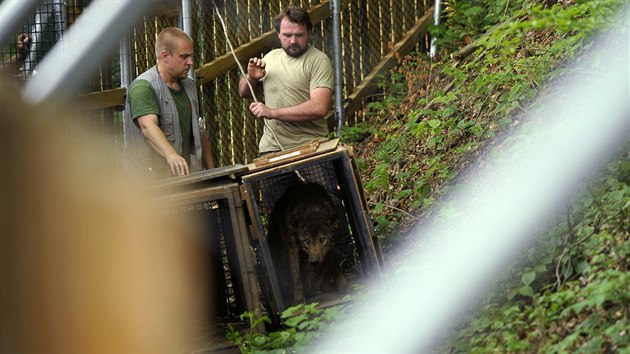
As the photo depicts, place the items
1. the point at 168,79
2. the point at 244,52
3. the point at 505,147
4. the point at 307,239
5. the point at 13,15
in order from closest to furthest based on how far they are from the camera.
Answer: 1. the point at 13,15
2. the point at 307,239
3. the point at 168,79
4. the point at 505,147
5. the point at 244,52

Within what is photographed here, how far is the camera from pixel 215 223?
25.5 feet

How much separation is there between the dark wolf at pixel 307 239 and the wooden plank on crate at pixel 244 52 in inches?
137

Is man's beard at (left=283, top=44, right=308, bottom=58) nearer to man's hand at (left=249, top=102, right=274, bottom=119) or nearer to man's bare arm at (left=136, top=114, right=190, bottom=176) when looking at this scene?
man's hand at (left=249, top=102, right=274, bottom=119)

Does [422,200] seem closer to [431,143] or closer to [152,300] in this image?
[431,143]

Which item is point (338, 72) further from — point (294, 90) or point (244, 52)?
point (294, 90)

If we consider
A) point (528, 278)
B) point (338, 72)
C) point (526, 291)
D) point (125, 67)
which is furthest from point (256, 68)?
point (526, 291)

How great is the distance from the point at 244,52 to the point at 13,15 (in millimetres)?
9892

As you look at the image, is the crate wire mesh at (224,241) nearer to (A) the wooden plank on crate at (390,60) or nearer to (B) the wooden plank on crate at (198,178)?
(B) the wooden plank on crate at (198,178)

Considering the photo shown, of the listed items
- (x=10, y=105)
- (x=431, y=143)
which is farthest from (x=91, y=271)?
(x=431, y=143)

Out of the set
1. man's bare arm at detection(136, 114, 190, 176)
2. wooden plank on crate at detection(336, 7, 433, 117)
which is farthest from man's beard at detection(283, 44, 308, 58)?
wooden plank on crate at detection(336, 7, 433, 117)

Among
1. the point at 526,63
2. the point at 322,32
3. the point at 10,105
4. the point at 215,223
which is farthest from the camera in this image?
the point at 322,32

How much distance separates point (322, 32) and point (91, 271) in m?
9.25

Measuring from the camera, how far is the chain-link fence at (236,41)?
10867mm

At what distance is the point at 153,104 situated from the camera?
812cm
